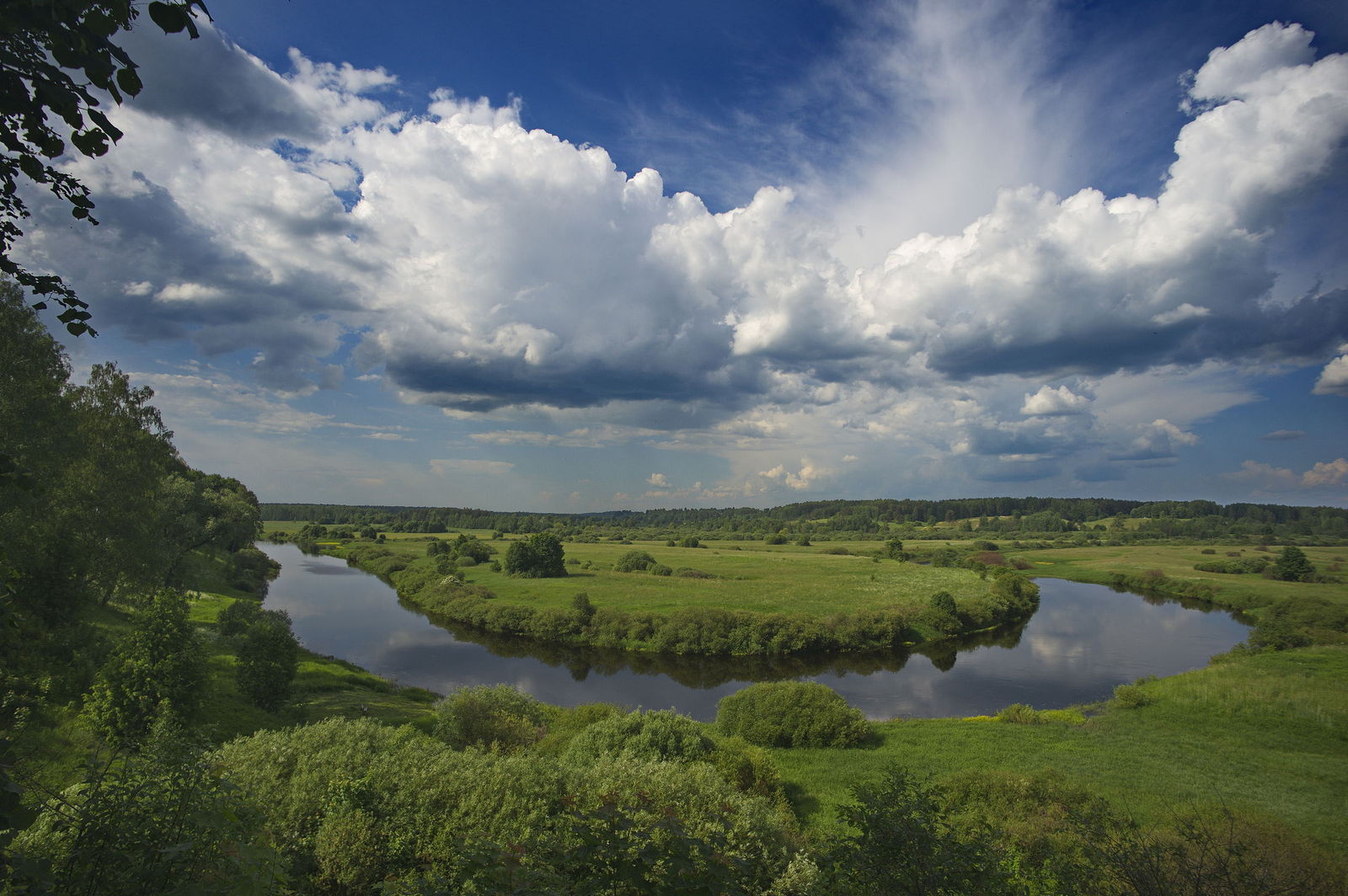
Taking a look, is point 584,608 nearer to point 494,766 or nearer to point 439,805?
point 494,766

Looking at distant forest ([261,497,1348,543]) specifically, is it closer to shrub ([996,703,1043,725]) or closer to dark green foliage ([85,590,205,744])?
shrub ([996,703,1043,725])

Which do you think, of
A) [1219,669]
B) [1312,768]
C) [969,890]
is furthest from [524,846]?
[1219,669]

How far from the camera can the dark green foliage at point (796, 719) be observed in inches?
978

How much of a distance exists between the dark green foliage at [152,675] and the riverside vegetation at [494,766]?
77 millimetres

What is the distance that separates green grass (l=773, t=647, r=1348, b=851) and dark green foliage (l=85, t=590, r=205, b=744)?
19.3 meters

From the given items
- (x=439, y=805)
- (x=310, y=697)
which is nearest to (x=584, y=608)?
(x=310, y=697)

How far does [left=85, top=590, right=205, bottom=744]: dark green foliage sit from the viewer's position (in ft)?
51.2

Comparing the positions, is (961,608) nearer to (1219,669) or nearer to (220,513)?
(1219,669)

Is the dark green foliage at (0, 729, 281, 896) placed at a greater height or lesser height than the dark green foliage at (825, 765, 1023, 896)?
greater

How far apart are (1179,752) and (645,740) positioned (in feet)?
77.0

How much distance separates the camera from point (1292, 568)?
72.1m

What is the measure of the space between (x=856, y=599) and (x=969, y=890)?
184ft

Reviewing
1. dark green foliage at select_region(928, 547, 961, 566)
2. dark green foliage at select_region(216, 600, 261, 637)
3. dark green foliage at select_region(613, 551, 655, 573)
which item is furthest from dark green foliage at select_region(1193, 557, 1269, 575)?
dark green foliage at select_region(216, 600, 261, 637)

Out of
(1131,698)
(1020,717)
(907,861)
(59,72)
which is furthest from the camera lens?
(1131,698)
